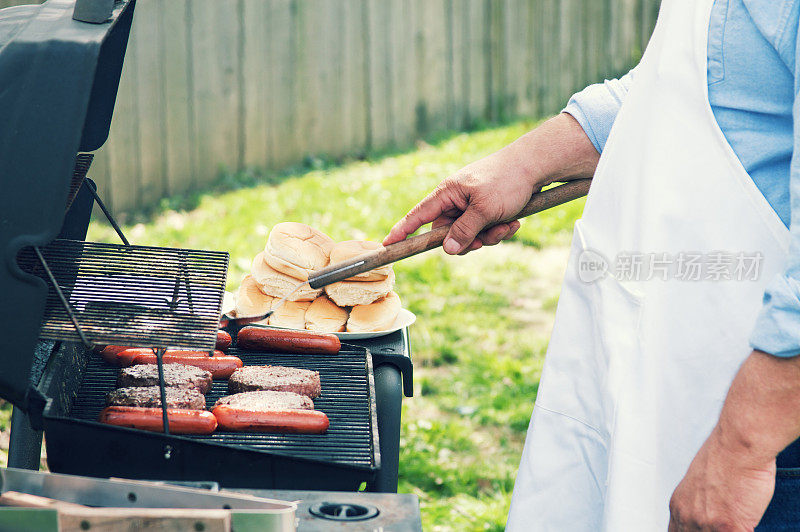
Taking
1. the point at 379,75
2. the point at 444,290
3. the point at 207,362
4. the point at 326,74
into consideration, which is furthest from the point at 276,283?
the point at 379,75

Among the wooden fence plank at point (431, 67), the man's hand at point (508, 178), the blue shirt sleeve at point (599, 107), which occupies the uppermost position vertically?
the wooden fence plank at point (431, 67)

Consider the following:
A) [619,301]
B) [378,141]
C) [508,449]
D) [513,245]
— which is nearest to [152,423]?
[619,301]

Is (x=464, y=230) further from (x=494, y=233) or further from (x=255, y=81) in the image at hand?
(x=255, y=81)

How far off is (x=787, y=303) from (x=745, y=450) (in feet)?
0.96

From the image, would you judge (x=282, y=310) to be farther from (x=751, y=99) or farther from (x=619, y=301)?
(x=751, y=99)

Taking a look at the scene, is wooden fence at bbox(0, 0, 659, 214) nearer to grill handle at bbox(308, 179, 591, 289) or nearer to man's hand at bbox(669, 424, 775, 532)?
grill handle at bbox(308, 179, 591, 289)

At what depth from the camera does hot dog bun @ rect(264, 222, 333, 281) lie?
113 inches

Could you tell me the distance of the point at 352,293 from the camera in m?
2.91

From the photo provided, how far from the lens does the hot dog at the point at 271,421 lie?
6.88ft

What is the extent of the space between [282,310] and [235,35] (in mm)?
5113

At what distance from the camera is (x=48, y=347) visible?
7.59ft

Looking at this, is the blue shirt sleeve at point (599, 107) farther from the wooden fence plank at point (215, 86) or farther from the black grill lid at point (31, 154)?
the wooden fence plank at point (215, 86)

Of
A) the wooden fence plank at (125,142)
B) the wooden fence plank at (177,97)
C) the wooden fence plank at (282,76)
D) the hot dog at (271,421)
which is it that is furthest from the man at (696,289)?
the wooden fence plank at (282,76)

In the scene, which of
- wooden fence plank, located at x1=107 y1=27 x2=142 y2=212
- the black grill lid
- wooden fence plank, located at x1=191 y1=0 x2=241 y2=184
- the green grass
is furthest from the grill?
wooden fence plank, located at x1=191 y1=0 x2=241 y2=184
